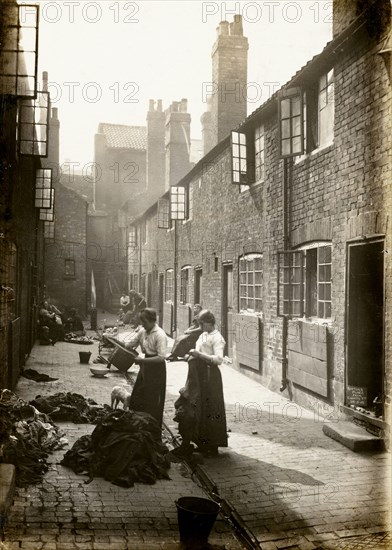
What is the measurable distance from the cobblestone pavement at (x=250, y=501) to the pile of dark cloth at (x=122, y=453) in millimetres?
134

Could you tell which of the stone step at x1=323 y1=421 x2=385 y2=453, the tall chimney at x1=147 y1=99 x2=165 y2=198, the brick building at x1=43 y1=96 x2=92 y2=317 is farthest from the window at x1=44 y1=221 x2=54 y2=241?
the stone step at x1=323 y1=421 x2=385 y2=453

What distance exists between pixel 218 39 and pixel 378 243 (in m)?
13.2

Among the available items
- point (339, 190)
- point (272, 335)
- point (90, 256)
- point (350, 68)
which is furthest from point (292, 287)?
point (90, 256)

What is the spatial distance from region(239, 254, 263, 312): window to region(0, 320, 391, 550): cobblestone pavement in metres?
4.37

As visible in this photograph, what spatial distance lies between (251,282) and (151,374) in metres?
5.79

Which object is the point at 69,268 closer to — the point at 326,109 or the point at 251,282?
the point at 251,282

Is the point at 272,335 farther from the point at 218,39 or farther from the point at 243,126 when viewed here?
the point at 218,39

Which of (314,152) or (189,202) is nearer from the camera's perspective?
(314,152)

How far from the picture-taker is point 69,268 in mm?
27672

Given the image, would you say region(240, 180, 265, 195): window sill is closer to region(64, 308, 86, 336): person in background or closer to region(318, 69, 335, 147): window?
region(318, 69, 335, 147): window

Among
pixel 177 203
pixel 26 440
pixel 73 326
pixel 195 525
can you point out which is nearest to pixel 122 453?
pixel 26 440

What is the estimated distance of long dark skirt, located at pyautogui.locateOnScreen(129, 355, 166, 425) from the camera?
21.7ft

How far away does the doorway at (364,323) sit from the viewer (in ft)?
24.3

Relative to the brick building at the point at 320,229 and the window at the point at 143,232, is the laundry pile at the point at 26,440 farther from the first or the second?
the window at the point at 143,232
